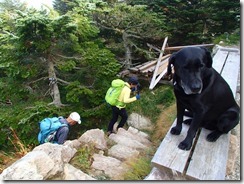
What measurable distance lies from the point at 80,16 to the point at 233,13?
18.3 ft

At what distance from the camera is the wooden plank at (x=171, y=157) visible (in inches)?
88.9

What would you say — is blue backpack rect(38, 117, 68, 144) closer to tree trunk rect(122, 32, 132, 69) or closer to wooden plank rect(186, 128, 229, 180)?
wooden plank rect(186, 128, 229, 180)

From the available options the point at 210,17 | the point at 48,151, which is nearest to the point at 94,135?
the point at 48,151

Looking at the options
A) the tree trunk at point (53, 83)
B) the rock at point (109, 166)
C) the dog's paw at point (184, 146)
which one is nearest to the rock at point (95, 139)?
the rock at point (109, 166)

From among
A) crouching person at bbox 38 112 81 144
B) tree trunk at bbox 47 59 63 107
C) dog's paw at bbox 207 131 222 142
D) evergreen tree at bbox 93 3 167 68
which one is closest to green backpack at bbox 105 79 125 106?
crouching person at bbox 38 112 81 144

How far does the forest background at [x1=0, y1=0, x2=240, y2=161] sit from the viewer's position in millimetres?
6613

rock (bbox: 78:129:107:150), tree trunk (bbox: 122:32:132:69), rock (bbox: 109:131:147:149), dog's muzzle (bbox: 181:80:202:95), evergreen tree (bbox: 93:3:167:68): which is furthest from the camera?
tree trunk (bbox: 122:32:132:69)

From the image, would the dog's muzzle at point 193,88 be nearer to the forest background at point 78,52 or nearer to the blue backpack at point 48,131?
the blue backpack at point 48,131

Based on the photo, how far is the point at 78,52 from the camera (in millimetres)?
7492

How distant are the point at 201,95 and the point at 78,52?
5.73 m

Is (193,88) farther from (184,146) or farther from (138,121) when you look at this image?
(138,121)

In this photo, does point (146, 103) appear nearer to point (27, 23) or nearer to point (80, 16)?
point (80, 16)

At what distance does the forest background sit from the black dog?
14.5 feet

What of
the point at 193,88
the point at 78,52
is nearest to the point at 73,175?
the point at 193,88
